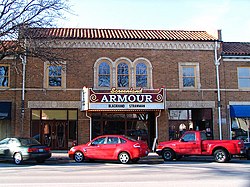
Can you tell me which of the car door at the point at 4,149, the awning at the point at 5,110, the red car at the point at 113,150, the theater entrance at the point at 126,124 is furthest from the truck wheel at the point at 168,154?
the awning at the point at 5,110

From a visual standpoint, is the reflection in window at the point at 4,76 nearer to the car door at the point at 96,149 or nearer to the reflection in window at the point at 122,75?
the reflection in window at the point at 122,75

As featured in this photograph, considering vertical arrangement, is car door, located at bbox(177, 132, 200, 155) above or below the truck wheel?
above

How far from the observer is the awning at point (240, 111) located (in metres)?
21.4

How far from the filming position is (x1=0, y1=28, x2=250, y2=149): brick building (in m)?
21.0

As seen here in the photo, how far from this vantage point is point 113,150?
15562 mm

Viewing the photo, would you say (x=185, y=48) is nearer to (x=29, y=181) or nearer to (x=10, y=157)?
(x=10, y=157)

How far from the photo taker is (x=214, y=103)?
71.9 feet

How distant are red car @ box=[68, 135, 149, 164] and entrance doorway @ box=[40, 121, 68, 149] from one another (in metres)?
5.11

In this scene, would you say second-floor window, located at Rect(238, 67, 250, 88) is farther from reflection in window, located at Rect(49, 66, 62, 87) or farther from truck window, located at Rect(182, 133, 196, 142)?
reflection in window, located at Rect(49, 66, 62, 87)

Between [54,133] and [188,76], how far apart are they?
10.3 meters

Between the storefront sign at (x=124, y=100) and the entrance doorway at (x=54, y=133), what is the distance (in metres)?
2.44

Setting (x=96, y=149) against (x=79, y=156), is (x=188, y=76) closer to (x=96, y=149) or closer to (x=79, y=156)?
(x=96, y=149)

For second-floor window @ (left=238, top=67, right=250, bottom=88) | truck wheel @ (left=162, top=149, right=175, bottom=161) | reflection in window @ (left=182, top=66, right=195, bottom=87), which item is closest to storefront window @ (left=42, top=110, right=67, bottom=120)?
truck wheel @ (left=162, top=149, right=175, bottom=161)

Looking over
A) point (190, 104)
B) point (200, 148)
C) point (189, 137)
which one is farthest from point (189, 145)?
point (190, 104)
